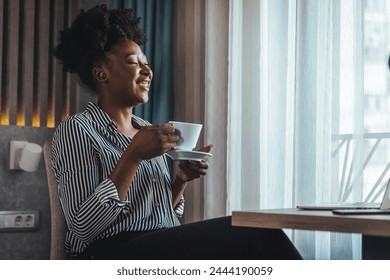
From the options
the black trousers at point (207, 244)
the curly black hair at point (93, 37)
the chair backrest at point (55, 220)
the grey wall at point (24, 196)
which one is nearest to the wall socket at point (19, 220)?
the grey wall at point (24, 196)

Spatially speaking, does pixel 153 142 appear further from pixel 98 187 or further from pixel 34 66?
pixel 34 66

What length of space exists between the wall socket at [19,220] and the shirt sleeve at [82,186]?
869 mm

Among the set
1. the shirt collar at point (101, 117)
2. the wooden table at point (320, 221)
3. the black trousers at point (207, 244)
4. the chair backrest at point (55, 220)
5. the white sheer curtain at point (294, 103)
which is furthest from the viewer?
the white sheer curtain at point (294, 103)

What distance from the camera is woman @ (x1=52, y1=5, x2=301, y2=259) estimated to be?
61.4 inches

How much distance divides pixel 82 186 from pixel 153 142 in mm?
211

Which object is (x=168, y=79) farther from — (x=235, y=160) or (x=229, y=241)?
(x=229, y=241)

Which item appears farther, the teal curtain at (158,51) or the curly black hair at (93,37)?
the teal curtain at (158,51)

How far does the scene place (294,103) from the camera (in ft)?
7.72

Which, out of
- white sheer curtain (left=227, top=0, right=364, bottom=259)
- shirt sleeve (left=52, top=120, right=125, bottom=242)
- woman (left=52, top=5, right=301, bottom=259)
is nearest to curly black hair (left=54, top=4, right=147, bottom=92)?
woman (left=52, top=5, right=301, bottom=259)

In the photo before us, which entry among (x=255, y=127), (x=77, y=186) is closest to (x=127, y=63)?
(x=77, y=186)

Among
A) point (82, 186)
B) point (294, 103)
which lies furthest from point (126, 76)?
point (294, 103)

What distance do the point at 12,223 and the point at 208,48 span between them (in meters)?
0.99

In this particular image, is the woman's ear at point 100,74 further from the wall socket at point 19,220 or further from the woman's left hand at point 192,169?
the wall socket at point 19,220

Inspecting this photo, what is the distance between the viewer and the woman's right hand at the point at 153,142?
1.66m
